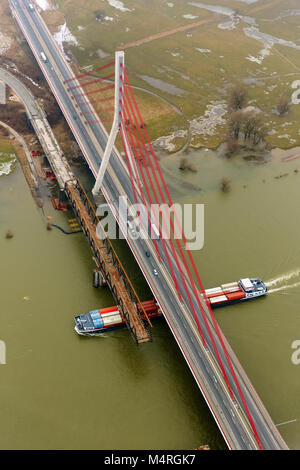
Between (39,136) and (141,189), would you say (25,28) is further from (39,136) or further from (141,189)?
(141,189)

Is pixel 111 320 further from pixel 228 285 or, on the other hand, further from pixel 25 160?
pixel 25 160

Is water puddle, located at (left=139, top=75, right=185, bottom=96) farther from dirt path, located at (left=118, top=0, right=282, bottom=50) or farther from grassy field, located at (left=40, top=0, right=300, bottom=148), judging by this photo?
dirt path, located at (left=118, top=0, right=282, bottom=50)

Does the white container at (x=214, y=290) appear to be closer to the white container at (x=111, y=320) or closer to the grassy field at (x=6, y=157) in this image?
the white container at (x=111, y=320)

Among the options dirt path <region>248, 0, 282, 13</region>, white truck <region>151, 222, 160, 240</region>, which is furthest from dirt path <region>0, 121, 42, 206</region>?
dirt path <region>248, 0, 282, 13</region>

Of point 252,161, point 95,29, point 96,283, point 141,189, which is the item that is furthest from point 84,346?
point 95,29

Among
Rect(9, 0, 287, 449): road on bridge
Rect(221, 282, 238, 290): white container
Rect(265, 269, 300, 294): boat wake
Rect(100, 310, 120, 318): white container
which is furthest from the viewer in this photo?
Rect(265, 269, 300, 294): boat wake

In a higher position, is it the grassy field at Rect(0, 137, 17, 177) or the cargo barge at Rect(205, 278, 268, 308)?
the grassy field at Rect(0, 137, 17, 177)

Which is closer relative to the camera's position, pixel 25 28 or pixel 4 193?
pixel 4 193
